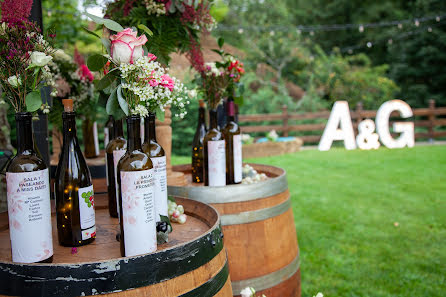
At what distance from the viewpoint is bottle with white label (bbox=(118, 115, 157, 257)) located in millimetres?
1068

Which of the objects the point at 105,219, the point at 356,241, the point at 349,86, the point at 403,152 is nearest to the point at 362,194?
the point at 356,241

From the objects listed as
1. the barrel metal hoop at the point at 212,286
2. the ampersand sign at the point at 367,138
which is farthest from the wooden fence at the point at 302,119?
the barrel metal hoop at the point at 212,286

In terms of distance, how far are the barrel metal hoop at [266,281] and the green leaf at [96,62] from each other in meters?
1.14

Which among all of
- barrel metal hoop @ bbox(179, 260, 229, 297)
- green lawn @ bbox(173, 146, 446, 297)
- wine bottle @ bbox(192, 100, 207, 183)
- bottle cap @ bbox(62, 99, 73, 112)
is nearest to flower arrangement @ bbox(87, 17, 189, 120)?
bottle cap @ bbox(62, 99, 73, 112)

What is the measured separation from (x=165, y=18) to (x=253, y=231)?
3.72 feet

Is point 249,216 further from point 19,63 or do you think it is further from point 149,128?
point 19,63

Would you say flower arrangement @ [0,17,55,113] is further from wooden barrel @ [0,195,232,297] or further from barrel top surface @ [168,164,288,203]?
barrel top surface @ [168,164,288,203]

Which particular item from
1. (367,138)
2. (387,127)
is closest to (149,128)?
(367,138)

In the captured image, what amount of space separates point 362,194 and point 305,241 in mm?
2033

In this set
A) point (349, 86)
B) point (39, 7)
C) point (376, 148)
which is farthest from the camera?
point (349, 86)

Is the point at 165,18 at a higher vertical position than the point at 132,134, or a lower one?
higher

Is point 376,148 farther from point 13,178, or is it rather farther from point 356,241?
point 13,178

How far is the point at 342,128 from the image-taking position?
373 inches

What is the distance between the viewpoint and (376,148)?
9461mm
